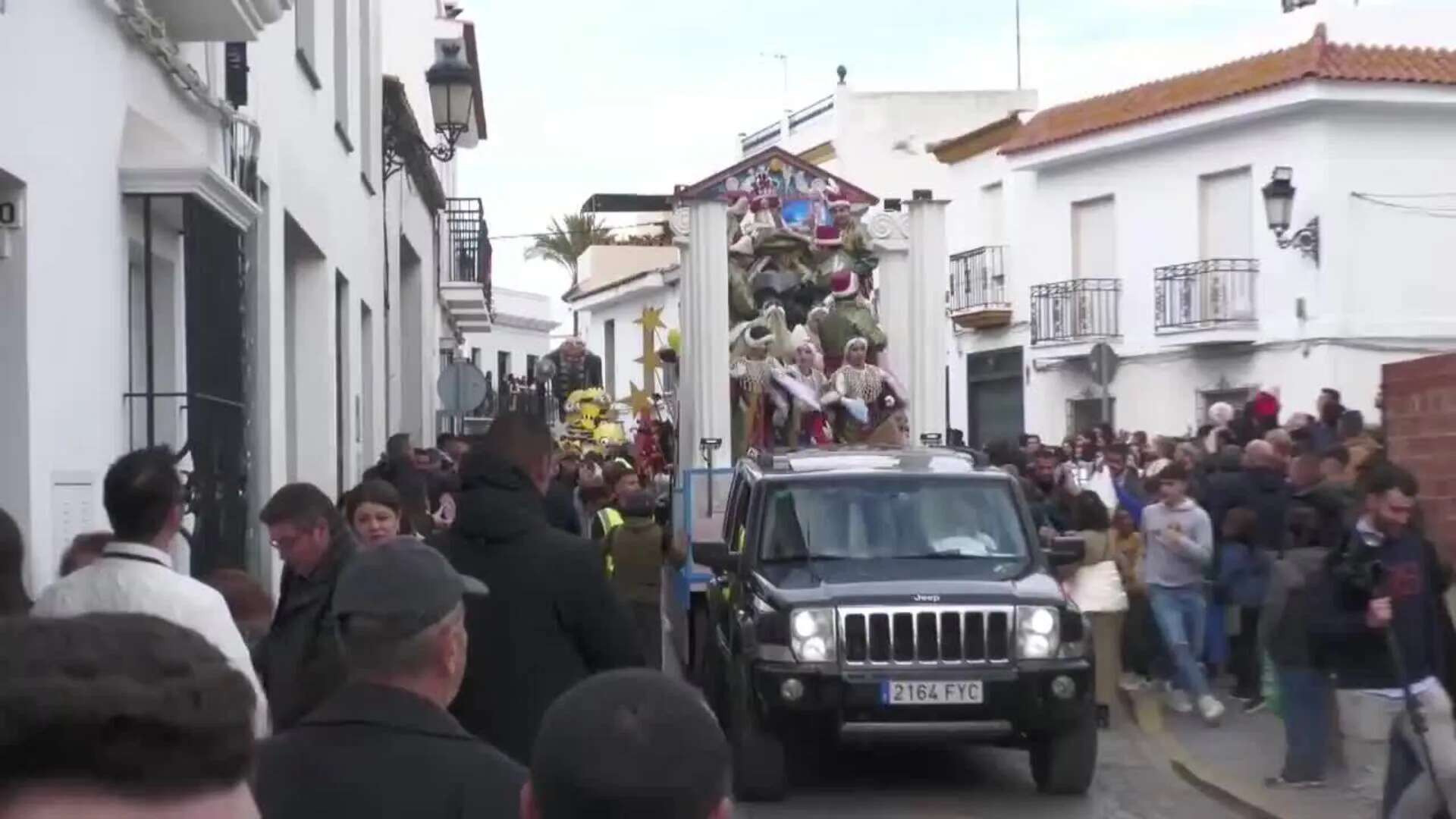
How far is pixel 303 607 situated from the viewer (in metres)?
6.59

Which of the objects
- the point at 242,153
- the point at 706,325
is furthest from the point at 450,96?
the point at 242,153

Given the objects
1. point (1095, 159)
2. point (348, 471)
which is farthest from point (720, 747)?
point (1095, 159)

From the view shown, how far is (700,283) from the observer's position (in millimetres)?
18656

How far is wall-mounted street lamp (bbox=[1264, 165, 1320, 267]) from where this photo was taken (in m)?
29.4

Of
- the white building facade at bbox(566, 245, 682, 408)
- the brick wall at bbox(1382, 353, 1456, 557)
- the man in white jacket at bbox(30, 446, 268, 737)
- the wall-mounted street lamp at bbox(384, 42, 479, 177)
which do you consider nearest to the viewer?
the man in white jacket at bbox(30, 446, 268, 737)

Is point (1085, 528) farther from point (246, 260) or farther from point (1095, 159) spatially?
point (1095, 159)

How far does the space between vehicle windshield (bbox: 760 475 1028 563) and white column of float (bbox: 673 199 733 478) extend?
5584mm

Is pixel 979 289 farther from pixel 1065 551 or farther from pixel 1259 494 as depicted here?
pixel 1065 551

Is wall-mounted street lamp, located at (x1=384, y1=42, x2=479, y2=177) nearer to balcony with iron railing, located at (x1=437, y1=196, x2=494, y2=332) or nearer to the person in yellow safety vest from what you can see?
the person in yellow safety vest

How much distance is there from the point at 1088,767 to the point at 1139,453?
10871 millimetres

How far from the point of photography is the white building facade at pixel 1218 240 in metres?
32.2

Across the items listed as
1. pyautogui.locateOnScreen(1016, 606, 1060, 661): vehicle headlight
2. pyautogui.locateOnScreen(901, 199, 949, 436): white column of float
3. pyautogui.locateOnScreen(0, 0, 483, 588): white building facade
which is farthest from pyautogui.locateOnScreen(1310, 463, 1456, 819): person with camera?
pyautogui.locateOnScreen(901, 199, 949, 436): white column of float

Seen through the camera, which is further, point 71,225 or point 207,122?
point 207,122

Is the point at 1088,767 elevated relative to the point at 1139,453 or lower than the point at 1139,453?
lower
